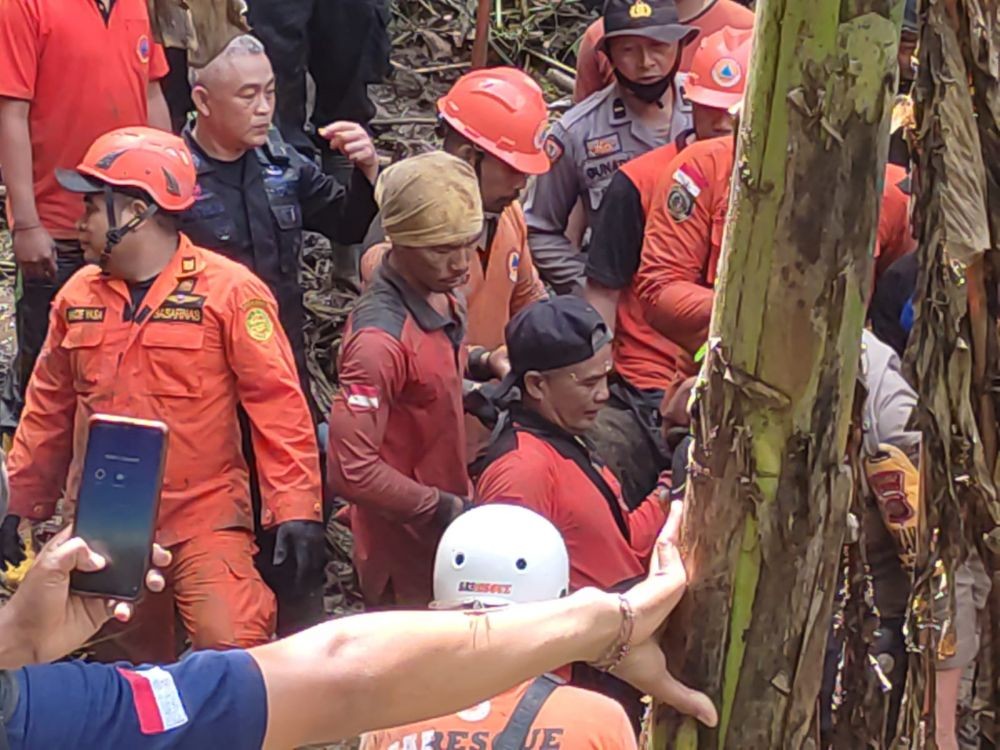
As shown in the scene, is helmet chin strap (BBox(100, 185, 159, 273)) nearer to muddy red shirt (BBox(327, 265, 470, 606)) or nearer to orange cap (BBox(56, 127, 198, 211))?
orange cap (BBox(56, 127, 198, 211))

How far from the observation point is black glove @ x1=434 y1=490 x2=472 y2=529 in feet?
13.1

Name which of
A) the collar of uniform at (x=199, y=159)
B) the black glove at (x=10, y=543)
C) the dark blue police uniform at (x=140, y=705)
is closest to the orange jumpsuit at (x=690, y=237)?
the collar of uniform at (x=199, y=159)

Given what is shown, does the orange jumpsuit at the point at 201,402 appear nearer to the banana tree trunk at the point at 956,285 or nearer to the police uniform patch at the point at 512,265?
the police uniform patch at the point at 512,265

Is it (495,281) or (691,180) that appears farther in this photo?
(495,281)

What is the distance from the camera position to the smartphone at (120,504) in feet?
7.99

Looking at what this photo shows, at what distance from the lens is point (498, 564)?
110 inches

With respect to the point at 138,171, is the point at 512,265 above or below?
below

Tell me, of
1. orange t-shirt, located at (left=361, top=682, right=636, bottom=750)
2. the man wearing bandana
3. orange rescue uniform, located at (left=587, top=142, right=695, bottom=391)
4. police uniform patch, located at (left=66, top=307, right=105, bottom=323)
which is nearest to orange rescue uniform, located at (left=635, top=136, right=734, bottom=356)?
orange rescue uniform, located at (left=587, top=142, right=695, bottom=391)

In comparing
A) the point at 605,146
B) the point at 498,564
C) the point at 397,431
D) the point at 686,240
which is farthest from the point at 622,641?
the point at 605,146

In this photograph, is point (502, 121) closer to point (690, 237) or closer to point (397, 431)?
point (690, 237)

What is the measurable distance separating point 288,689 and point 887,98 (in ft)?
3.47

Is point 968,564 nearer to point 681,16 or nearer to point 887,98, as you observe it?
point 887,98

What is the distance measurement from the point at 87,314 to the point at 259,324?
1.40 feet

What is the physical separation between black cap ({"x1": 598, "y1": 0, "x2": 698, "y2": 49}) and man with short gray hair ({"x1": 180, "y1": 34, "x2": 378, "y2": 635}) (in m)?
0.93
